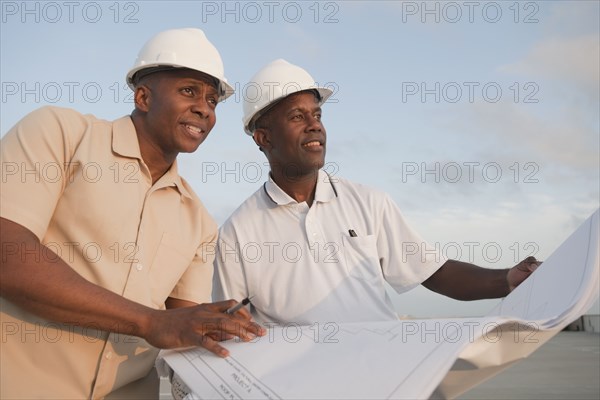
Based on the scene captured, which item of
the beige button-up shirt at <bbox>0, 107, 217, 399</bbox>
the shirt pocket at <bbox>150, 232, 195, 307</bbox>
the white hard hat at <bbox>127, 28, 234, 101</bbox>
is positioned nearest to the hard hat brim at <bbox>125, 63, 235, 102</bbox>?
the white hard hat at <bbox>127, 28, 234, 101</bbox>

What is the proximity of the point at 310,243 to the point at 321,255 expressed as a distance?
0.09 m

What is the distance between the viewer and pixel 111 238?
2.37 m

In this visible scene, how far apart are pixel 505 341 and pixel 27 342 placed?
5.45 ft

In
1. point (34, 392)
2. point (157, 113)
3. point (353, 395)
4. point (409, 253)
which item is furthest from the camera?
point (409, 253)

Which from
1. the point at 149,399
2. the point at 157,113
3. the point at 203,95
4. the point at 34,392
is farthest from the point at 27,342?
the point at 203,95

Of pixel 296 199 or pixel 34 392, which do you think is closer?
pixel 34 392

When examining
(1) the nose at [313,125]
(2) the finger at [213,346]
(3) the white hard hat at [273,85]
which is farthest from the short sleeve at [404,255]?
(2) the finger at [213,346]

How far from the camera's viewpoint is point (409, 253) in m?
3.62

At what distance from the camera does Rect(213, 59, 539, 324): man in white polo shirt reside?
130 inches

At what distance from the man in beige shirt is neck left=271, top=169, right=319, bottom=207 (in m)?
0.86

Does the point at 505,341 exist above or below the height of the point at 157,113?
below

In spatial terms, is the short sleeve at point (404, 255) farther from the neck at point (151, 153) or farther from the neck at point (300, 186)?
the neck at point (151, 153)

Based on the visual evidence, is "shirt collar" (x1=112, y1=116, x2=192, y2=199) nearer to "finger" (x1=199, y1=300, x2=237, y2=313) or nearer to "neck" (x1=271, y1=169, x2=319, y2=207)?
"finger" (x1=199, y1=300, x2=237, y2=313)

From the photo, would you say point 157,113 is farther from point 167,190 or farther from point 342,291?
point 342,291
